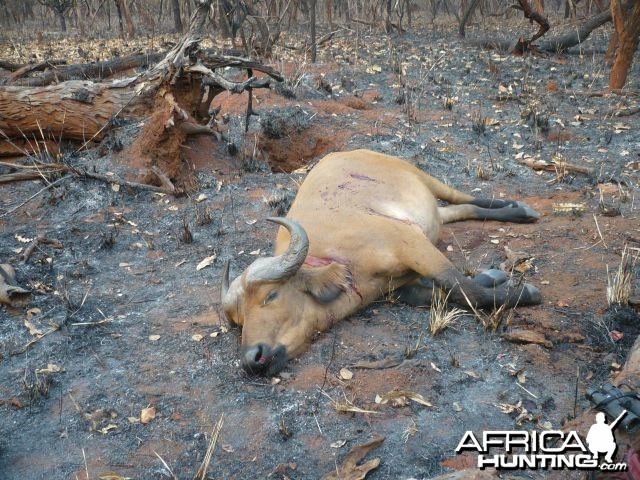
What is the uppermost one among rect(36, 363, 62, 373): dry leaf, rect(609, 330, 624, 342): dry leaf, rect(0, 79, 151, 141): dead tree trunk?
rect(0, 79, 151, 141): dead tree trunk

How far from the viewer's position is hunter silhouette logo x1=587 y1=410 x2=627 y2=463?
242 cm

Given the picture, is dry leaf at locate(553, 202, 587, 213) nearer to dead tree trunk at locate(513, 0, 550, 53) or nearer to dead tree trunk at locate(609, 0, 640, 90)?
dead tree trunk at locate(609, 0, 640, 90)

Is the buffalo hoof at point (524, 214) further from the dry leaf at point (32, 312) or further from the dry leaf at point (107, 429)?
the dry leaf at point (32, 312)

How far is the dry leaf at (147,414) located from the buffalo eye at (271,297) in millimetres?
925

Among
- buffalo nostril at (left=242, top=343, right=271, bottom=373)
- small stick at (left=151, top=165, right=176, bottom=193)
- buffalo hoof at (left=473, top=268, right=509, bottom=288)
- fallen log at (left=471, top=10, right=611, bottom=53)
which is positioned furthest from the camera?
fallen log at (left=471, top=10, right=611, bottom=53)

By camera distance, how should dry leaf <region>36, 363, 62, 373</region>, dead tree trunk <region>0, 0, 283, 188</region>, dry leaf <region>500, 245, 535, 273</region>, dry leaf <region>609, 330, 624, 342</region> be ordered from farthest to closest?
1. dead tree trunk <region>0, 0, 283, 188</region>
2. dry leaf <region>500, 245, 535, 273</region>
3. dry leaf <region>36, 363, 62, 373</region>
4. dry leaf <region>609, 330, 624, 342</region>

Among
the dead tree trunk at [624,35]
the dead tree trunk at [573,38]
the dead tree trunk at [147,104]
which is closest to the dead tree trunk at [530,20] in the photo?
the dead tree trunk at [573,38]

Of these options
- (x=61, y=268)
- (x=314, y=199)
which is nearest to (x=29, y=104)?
(x=61, y=268)

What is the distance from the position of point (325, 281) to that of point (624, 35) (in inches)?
294

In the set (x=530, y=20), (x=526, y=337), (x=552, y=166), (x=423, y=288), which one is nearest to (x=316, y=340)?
(x=423, y=288)

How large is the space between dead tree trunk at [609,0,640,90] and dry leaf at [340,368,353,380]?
308 inches

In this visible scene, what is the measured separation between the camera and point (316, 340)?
4.35m

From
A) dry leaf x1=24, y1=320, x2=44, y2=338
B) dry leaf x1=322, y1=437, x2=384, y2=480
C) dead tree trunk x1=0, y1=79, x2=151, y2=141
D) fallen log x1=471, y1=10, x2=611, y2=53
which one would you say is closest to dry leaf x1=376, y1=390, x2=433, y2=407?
dry leaf x1=322, y1=437, x2=384, y2=480

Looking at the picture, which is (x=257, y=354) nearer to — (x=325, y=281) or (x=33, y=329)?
(x=325, y=281)
